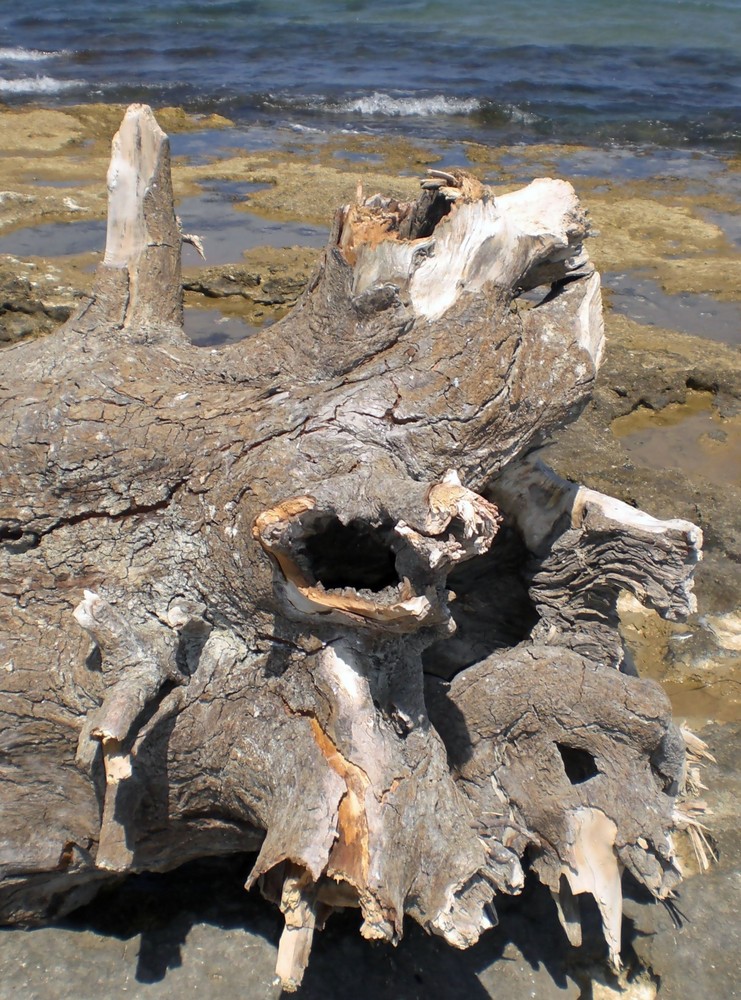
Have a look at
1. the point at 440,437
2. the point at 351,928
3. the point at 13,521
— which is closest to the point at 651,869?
the point at 351,928

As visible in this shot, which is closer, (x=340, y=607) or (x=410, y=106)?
(x=340, y=607)

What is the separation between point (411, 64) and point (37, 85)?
23.6 ft

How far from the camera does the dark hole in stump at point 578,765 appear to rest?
7.56 feet

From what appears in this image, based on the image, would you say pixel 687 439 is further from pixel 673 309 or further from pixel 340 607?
pixel 340 607

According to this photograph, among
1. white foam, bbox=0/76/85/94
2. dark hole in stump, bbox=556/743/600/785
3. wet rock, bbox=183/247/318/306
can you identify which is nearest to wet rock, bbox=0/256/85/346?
wet rock, bbox=183/247/318/306

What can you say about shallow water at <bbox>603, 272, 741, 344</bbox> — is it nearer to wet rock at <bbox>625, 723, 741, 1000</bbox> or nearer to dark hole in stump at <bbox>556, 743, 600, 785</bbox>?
wet rock at <bbox>625, 723, 741, 1000</bbox>

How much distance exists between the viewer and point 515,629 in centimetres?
270

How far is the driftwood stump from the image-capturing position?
1.81m

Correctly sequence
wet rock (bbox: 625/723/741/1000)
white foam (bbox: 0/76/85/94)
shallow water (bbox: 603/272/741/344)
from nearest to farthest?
1. wet rock (bbox: 625/723/741/1000)
2. shallow water (bbox: 603/272/741/344)
3. white foam (bbox: 0/76/85/94)

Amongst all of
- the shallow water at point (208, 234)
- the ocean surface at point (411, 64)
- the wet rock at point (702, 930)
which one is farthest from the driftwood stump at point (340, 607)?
the ocean surface at point (411, 64)

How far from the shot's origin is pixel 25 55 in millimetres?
16781

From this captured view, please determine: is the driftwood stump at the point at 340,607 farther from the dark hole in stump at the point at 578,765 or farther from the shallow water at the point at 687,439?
the shallow water at the point at 687,439

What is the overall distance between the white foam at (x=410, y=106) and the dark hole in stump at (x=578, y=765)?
12568mm

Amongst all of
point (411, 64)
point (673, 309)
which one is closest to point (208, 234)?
point (673, 309)
